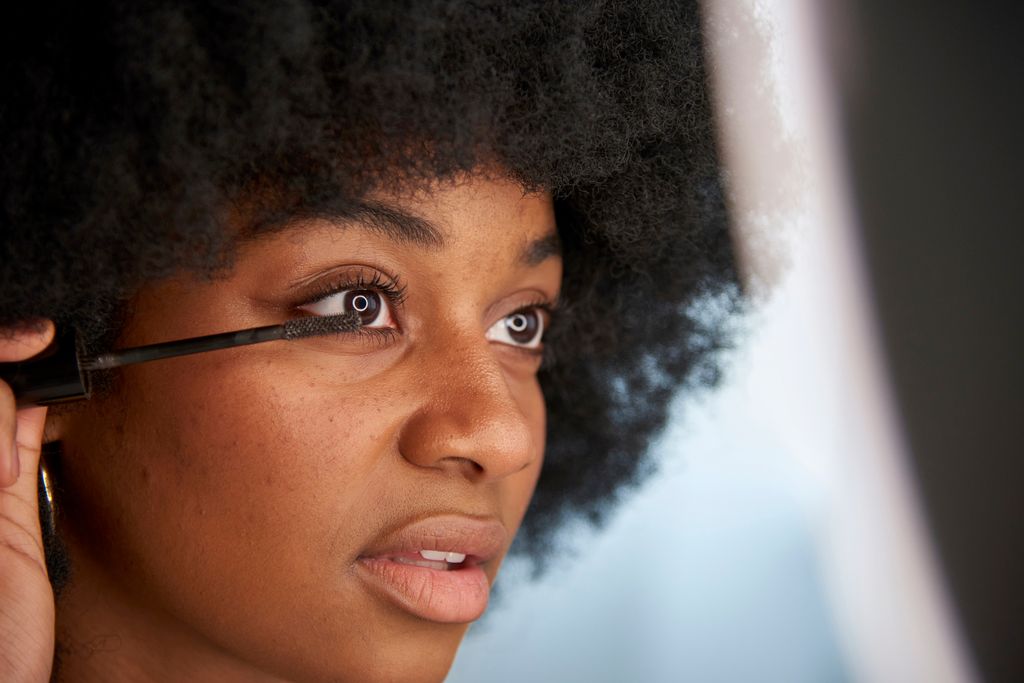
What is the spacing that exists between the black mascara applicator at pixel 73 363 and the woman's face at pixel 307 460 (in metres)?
0.04

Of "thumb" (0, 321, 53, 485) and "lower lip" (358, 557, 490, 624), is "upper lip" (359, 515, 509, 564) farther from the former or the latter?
"thumb" (0, 321, 53, 485)

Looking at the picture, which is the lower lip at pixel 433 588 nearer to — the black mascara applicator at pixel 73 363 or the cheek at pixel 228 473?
the cheek at pixel 228 473

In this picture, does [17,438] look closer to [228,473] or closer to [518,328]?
[228,473]

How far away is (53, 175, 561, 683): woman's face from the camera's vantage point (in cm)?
110

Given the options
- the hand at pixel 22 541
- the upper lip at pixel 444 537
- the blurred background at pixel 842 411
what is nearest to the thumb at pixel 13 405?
the hand at pixel 22 541

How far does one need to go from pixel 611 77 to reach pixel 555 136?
0.39 ft

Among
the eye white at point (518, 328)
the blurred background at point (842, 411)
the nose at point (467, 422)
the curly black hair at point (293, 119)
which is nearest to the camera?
the curly black hair at point (293, 119)

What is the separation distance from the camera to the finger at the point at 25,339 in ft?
3.40

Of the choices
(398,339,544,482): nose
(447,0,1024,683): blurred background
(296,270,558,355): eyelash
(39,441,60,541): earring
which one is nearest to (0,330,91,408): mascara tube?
(39,441,60,541): earring

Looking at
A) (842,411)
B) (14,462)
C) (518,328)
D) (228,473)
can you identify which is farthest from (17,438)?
(842,411)

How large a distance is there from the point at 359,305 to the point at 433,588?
34cm

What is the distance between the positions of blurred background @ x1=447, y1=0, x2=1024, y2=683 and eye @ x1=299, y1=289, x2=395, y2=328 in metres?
0.51

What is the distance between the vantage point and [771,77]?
135cm

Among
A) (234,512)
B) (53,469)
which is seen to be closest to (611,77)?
(234,512)
